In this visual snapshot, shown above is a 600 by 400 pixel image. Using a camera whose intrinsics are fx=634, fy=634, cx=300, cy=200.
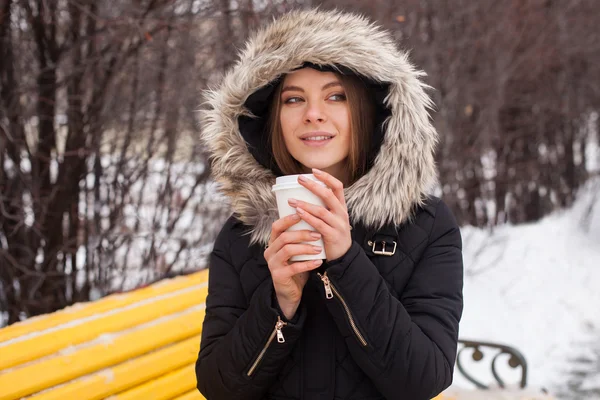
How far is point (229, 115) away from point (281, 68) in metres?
0.29

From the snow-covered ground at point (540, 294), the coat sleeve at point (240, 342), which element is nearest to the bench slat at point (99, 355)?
the coat sleeve at point (240, 342)

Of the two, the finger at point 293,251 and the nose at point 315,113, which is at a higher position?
the nose at point 315,113

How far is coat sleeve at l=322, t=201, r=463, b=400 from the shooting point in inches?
63.5

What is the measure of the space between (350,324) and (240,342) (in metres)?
0.31

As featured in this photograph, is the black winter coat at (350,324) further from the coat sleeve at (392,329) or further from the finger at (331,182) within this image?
the finger at (331,182)

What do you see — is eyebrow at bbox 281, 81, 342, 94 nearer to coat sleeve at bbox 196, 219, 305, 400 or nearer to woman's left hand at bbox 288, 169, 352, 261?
woman's left hand at bbox 288, 169, 352, 261

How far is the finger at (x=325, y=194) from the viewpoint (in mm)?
1464

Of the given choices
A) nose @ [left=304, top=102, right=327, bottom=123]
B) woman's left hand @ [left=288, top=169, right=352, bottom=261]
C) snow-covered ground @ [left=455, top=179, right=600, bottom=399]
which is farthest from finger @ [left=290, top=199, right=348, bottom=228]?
snow-covered ground @ [left=455, top=179, right=600, bottom=399]

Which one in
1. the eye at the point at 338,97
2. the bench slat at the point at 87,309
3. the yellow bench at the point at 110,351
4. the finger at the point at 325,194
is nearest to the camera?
the finger at the point at 325,194

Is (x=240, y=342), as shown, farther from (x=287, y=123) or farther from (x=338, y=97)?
(x=338, y=97)

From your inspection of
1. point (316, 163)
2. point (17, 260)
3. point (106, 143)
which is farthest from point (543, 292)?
point (316, 163)

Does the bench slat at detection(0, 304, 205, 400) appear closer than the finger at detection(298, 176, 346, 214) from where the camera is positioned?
No

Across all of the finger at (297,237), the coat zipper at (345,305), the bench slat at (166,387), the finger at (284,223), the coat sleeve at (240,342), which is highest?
the finger at (284,223)

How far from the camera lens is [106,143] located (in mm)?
4367
